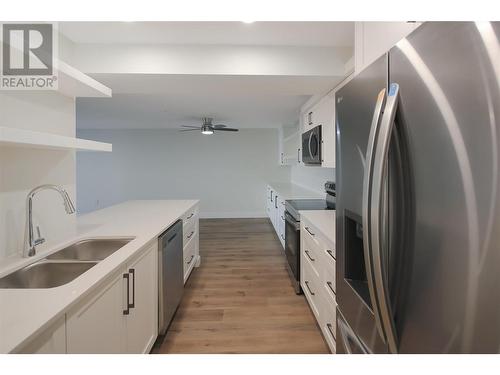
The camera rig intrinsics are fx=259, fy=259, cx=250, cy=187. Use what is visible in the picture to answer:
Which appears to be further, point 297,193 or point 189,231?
point 297,193

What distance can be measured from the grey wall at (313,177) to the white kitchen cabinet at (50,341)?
3.57m

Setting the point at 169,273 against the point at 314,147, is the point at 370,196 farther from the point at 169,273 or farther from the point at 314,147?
the point at 314,147

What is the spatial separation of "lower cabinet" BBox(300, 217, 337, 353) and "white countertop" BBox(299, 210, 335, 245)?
1.4 inches

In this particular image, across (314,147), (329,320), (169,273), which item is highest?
(314,147)

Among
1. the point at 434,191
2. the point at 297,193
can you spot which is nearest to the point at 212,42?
the point at 434,191

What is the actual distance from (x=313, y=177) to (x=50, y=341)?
4.46 metres

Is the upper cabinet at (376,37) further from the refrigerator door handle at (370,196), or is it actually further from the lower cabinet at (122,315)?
the lower cabinet at (122,315)

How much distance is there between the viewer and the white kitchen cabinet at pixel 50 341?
2.65 ft

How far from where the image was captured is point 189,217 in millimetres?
3047

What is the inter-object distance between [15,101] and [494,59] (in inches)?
83.2

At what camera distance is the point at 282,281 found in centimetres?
310

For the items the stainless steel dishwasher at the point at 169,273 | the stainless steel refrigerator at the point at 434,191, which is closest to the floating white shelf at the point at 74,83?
the stainless steel dishwasher at the point at 169,273

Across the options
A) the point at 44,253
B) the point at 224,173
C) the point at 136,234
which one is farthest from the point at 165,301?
the point at 224,173

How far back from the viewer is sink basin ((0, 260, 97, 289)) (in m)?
1.33
